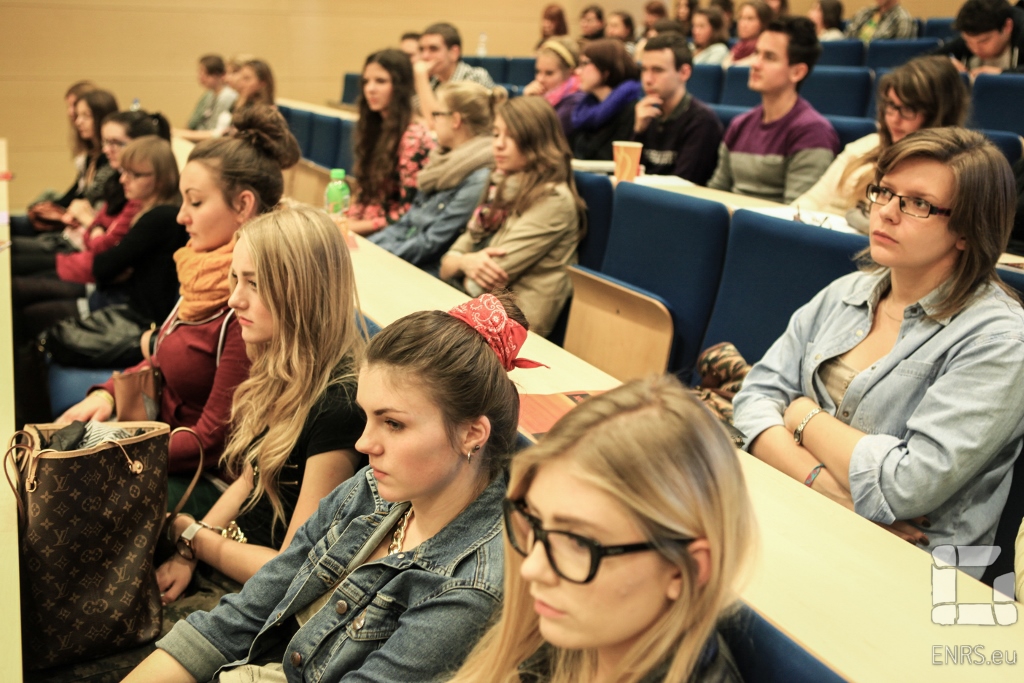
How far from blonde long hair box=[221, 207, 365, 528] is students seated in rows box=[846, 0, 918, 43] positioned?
5819mm

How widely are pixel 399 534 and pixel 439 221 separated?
223 cm

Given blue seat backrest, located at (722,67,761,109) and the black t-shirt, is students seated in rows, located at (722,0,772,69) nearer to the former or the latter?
blue seat backrest, located at (722,67,761,109)

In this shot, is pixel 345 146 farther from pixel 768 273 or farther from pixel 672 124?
pixel 768 273

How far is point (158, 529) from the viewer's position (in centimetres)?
163

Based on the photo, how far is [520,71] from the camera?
25.8 feet

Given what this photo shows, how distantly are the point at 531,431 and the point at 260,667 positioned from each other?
0.56 meters

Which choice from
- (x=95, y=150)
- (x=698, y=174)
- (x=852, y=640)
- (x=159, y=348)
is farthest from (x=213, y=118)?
(x=852, y=640)

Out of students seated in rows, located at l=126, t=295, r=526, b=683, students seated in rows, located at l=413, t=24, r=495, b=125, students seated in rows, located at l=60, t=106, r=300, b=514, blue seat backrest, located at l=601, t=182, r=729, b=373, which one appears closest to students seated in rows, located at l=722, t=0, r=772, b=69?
students seated in rows, located at l=413, t=24, r=495, b=125

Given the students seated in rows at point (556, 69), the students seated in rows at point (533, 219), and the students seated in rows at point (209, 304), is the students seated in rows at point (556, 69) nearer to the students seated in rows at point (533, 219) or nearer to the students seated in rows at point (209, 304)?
the students seated in rows at point (533, 219)

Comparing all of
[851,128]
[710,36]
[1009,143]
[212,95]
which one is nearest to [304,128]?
[212,95]

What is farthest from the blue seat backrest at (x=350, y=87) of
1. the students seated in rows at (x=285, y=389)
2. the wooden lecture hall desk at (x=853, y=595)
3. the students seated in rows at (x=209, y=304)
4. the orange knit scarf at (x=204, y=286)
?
the wooden lecture hall desk at (x=853, y=595)

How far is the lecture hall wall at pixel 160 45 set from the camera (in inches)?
299

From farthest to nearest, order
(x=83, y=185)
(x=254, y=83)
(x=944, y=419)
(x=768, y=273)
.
Result: (x=254, y=83), (x=83, y=185), (x=768, y=273), (x=944, y=419)

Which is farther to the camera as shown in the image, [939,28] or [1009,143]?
[939,28]
